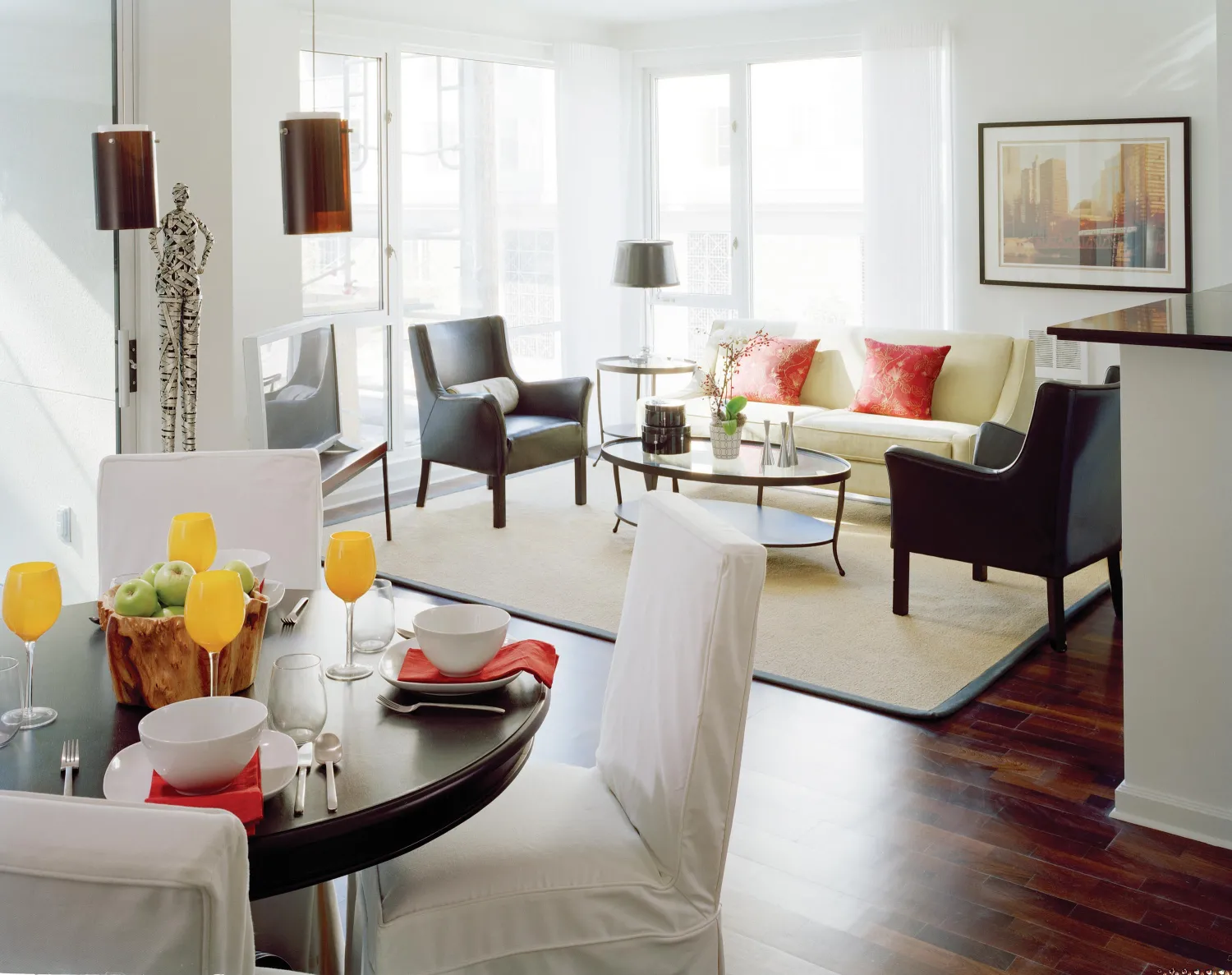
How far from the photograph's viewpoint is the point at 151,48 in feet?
12.1

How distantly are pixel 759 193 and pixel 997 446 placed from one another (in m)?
3.28

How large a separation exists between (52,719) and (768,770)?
6.62 feet

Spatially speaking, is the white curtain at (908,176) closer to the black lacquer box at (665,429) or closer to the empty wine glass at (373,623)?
the black lacquer box at (665,429)

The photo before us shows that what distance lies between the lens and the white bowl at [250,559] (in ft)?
6.70

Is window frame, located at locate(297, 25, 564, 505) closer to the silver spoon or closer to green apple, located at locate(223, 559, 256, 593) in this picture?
green apple, located at locate(223, 559, 256, 593)

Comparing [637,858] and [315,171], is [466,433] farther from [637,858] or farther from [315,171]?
[637,858]

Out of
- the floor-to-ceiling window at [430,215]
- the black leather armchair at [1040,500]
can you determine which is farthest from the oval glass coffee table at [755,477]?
the floor-to-ceiling window at [430,215]

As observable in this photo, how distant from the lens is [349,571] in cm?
189

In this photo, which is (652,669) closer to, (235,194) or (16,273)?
(16,273)

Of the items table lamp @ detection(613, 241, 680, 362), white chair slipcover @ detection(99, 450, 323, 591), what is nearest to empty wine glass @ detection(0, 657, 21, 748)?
white chair slipcover @ detection(99, 450, 323, 591)

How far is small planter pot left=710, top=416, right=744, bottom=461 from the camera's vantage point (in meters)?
5.39

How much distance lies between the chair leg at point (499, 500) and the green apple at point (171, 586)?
13.1 feet

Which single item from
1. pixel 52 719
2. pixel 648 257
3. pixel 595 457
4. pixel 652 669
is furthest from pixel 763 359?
pixel 52 719

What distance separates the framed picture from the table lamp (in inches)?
70.6
